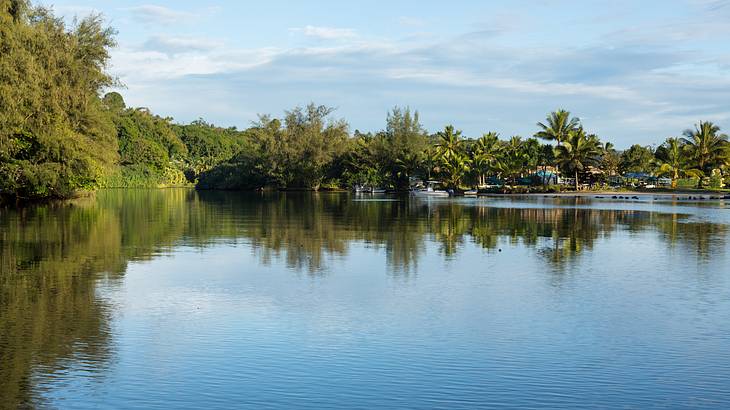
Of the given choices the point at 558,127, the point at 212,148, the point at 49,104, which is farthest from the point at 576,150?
the point at 212,148

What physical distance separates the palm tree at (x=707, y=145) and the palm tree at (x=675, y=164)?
1.24 m

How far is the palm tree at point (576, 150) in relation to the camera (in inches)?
3473

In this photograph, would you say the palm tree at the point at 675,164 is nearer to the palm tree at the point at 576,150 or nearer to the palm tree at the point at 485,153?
the palm tree at the point at 576,150

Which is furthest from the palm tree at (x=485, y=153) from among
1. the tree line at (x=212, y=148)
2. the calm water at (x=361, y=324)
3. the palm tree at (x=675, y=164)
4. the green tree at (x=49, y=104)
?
the calm water at (x=361, y=324)

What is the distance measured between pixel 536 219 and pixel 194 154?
128452mm

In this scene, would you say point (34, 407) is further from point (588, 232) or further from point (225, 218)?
point (225, 218)

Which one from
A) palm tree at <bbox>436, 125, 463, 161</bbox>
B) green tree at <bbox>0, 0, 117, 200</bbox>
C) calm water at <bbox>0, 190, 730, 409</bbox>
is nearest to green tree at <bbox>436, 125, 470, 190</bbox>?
palm tree at <bbox>436, 125, 463, 161</bbox>

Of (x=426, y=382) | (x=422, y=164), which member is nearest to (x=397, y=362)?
(x=426, y=382)

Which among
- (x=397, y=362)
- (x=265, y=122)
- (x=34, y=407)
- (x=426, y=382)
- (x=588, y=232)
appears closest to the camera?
(x=34, y=407)

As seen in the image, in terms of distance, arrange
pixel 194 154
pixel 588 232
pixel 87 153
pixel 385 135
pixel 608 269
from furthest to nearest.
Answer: pixel 194 154
pixel 385 135
pixel 87 153
pixel 588 232
pixel 608 269

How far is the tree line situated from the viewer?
142 ft

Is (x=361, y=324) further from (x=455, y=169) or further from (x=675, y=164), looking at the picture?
(x=675, y=164)

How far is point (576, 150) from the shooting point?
88500 millimetres

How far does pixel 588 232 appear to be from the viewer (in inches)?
1299
